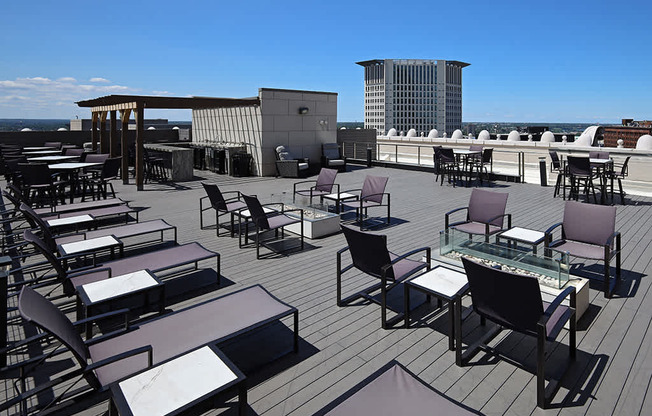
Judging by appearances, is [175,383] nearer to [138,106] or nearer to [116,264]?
[116,264]

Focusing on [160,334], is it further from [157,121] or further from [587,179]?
[157,121]

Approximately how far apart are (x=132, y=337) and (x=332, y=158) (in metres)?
12.0

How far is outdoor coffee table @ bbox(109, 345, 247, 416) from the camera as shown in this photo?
1906 mm

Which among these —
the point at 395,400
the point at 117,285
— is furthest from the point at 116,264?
the point at 395,400

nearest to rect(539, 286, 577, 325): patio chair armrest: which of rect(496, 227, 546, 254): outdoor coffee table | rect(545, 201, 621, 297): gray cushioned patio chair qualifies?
rect(496, 227, 546, 254): outdoor coffee table

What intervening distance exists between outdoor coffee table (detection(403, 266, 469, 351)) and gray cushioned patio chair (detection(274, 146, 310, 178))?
9664 mm

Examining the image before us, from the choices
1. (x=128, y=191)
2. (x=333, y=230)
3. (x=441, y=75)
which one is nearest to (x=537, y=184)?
(x=333, y=230)

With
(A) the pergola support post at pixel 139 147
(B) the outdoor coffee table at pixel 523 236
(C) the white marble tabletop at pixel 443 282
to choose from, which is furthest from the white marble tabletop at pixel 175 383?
(A) the pergola support post at pixel 139 147

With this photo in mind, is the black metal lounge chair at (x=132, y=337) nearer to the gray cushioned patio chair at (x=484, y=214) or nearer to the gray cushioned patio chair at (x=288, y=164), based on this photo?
the gray cushioned patio chair at (x=484, y=214)

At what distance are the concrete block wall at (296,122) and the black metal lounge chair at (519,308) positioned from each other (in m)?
11.0

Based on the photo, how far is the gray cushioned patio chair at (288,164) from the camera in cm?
1291

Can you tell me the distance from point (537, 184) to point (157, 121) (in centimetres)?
2362

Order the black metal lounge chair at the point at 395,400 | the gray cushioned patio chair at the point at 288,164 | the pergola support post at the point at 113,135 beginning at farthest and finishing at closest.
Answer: the gray cushioned patio chair at the point at 288,164 < the pergola support post at the point at 113,135 < the black metal lounge chair at the point at 395,400

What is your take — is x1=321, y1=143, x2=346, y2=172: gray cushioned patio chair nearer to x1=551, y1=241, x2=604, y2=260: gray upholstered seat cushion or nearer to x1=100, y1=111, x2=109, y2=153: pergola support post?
x1=100, y1=111, x2=109, y2=153: pergola support post
